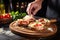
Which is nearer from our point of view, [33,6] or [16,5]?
[33,6]

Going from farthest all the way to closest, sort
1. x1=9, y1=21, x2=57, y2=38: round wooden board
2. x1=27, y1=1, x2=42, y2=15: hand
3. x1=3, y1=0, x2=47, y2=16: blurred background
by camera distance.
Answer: x1=3, y1=0, x2=47, y2=16: blurred background
x1=27, y1=1, x2=42, y2=15: hand
x1=9, y1=21, x2=57, y2=38: round wooden board

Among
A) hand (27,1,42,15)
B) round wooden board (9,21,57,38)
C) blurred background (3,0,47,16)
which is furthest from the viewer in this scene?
blurred background (3,0,47,16)

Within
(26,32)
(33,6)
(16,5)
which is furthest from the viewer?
(16,5)

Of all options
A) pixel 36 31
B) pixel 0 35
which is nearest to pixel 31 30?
pixel 36 31

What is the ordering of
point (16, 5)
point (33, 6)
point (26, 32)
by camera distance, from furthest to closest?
point (16, 5) < point (33, 6) < point (26, 32)

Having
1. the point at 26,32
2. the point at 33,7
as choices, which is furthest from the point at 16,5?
the point at 26,32

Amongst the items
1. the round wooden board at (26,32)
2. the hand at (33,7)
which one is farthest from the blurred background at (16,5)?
the round wooden board at (26,32)

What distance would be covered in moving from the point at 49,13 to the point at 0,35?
0.70m

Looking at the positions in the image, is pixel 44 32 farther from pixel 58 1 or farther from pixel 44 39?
pixel 58 1

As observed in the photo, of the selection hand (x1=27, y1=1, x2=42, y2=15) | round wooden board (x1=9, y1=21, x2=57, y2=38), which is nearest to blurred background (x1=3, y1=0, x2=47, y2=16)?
hand (x1=27, y1=1, x2=42, y2=15)

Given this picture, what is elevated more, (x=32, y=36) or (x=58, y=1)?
(x=58, y=1)

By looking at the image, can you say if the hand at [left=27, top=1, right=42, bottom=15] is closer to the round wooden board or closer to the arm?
the arm

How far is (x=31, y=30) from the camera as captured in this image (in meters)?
0.94

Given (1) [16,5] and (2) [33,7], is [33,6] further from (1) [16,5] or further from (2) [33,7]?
(1) [16,5]
